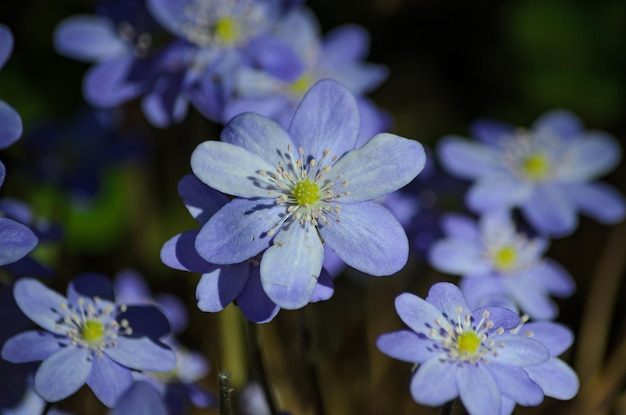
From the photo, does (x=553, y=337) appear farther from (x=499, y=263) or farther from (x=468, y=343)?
(x=499, y=263)

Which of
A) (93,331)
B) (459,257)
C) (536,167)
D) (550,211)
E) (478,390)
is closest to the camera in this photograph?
(478,390)

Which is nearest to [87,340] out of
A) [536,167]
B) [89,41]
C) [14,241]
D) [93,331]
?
[93,331]

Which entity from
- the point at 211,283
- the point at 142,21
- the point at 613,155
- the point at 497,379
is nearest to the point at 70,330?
the point at 211,283

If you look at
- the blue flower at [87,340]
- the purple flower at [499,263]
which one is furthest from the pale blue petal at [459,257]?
the blue flower at [87,340]

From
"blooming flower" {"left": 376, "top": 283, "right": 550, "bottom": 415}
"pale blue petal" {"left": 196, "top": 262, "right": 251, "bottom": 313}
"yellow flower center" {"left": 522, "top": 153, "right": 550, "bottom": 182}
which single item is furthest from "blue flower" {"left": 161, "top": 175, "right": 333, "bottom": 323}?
"yellow flower center" {"left": 522, "top": 153, "right": 550, "bottom": 182}

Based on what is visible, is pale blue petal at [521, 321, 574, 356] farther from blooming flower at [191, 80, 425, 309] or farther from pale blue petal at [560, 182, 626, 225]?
pale blue petal at [560, 182, 626, 225]

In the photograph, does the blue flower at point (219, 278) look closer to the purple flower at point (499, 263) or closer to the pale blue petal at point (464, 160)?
the purple flower at point (499, 263)

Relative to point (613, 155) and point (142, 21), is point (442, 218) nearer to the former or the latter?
point (613, 155)
